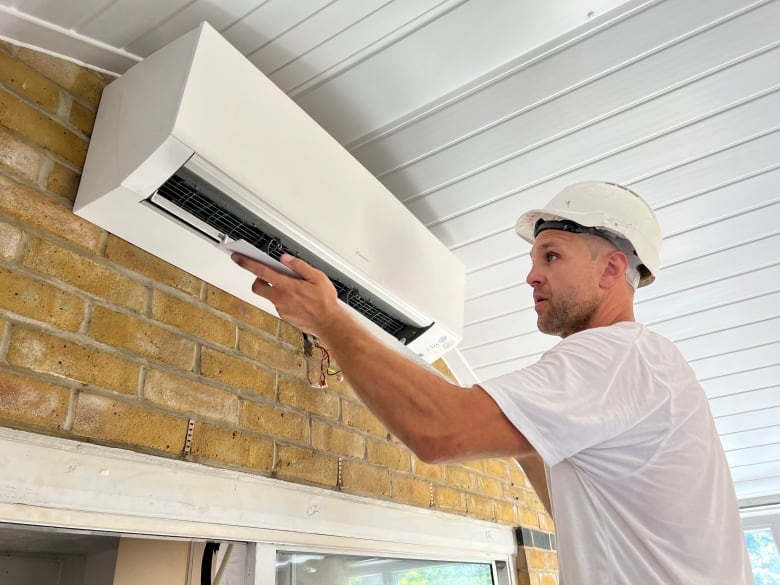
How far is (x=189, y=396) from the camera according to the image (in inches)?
49.9

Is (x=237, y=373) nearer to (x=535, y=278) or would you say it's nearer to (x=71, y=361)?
(x=71, y=361)

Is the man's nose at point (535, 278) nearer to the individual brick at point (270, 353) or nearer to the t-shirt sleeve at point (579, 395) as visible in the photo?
the t-shirt sleeve at point (579, 395)

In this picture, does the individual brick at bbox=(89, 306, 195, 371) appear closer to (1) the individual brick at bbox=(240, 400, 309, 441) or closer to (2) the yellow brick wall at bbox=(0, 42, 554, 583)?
(2) the yellow brick wall at bbox=(0, 42, 554, 583)

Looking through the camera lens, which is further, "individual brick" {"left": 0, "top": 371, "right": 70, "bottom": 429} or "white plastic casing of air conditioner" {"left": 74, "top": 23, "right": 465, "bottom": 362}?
"white plastic casing of air conditioner" {"left": 74, "top": 23, "right": 465, "bottom": 362}

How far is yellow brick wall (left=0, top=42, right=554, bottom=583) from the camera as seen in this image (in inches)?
40.8

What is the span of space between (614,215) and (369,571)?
1.13 metres

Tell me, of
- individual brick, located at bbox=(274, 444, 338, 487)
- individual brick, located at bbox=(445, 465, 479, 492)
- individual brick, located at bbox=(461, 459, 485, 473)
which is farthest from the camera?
individual brick, located at bbox=(461, 459, 485, 473)

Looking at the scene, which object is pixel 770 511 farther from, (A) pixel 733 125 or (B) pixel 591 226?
(B) pixel 591 226

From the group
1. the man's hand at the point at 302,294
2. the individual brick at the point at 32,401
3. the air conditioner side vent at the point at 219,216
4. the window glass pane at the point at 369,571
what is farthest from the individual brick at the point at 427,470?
the individual brick at the point at 32,401

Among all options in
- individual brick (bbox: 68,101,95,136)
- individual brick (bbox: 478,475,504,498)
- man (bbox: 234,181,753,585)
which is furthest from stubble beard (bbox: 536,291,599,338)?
individual brick (bbox: 478,475,504,498)

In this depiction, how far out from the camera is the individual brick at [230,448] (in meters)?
1.26

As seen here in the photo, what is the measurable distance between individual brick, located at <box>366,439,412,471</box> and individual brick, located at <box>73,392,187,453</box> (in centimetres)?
68

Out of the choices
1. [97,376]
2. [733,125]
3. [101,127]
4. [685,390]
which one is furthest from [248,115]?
[733,125]

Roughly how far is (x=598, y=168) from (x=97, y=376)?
4.49 feet
